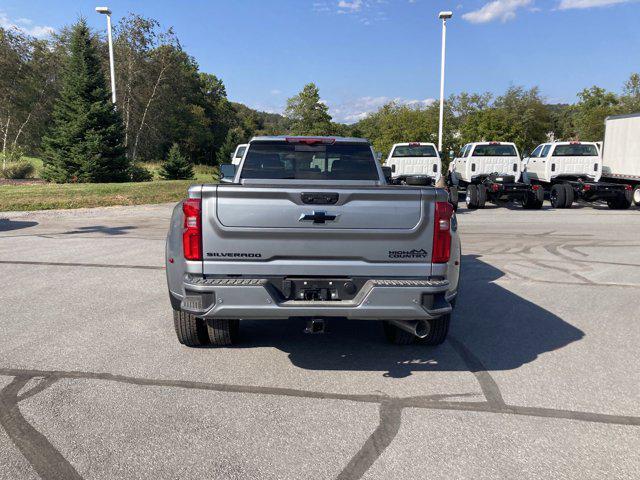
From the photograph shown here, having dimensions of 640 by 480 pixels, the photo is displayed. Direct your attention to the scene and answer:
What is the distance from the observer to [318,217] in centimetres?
374

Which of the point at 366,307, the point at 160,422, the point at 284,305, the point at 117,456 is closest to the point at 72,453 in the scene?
the point at 117,456

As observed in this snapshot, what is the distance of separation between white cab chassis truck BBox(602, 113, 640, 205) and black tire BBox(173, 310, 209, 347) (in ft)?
58.7

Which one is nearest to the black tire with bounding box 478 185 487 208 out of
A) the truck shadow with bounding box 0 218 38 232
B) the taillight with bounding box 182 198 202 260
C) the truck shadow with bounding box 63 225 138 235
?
the truck shadow with bounding box 63 225 138 235

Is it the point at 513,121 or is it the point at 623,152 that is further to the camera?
the point at 513,121

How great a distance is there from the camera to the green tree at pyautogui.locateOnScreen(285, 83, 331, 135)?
8006cm

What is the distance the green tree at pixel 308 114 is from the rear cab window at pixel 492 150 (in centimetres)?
6222

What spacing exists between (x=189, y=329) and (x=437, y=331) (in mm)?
2142

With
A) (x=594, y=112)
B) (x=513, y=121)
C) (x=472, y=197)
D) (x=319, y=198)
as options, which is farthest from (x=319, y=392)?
(x=594, y=112)

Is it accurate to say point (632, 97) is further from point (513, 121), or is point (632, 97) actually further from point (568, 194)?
point (568, 194)

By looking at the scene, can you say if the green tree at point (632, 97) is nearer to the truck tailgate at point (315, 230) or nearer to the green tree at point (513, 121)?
the green tree at point (513, 121)

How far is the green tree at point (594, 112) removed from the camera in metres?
52.4

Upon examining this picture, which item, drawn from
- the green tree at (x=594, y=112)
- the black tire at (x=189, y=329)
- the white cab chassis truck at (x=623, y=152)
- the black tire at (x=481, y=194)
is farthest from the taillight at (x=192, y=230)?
the green tree at (x=594, y=112)

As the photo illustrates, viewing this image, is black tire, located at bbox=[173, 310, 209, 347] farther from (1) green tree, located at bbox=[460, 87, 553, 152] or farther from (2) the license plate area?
(1) green tree, located at bbox=[460, 87, 553, 152]

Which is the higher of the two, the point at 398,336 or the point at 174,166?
the point at 174,166
